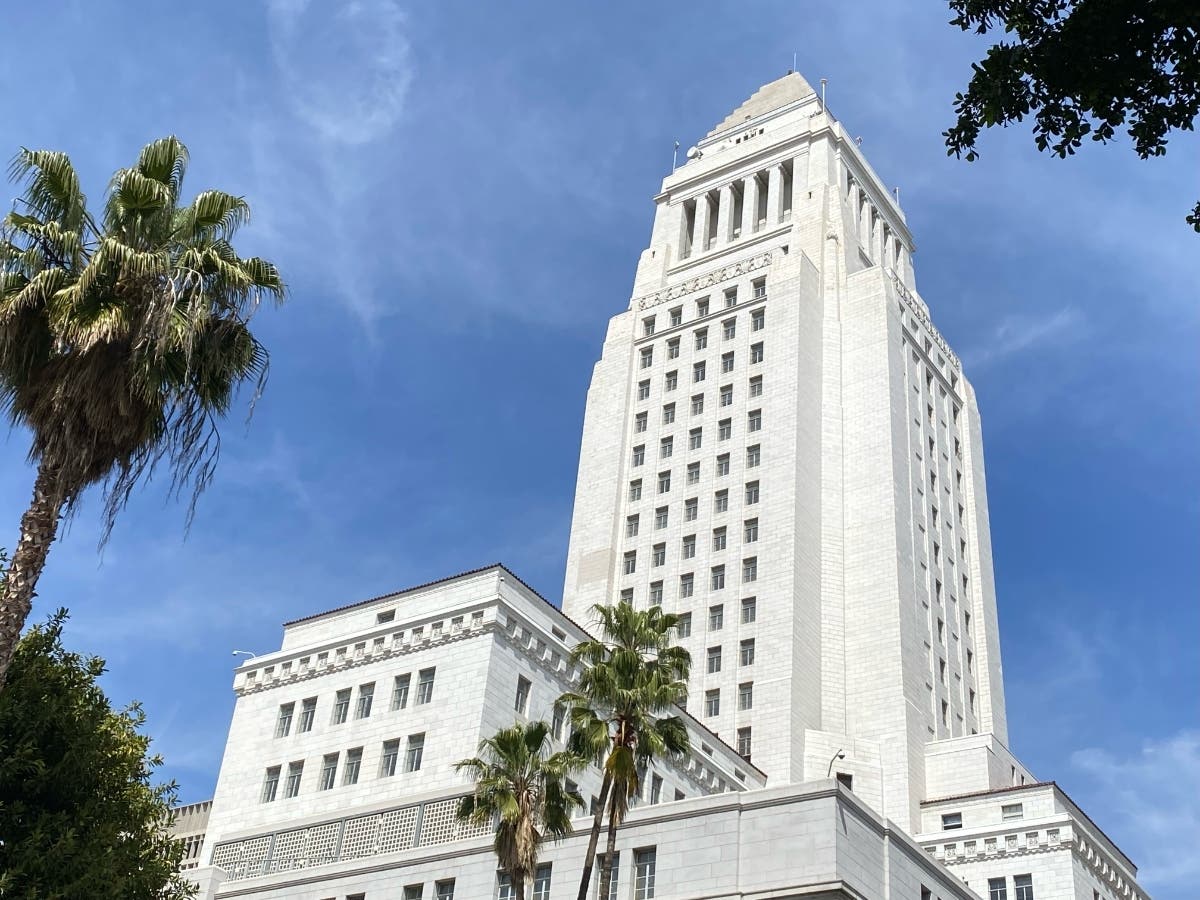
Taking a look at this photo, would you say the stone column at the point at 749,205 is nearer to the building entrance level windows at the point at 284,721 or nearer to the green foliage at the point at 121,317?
the building entrance level windows at the point at 284,721

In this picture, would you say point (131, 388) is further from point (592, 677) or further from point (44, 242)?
point (592, 677)

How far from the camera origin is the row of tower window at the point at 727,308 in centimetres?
8956

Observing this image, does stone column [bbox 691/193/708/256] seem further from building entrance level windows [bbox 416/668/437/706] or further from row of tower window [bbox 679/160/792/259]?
building entrance level windows [bbox 416/668/437/706]

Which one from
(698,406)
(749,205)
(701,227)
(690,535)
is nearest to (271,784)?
(690,535)

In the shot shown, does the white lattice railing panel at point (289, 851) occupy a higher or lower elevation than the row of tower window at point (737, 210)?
lower

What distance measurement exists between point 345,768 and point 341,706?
3.31 m

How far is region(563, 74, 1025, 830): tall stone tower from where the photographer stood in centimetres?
7362

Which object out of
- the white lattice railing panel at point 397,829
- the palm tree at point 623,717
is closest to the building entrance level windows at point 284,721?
the white lattice railing panel at point 397,829

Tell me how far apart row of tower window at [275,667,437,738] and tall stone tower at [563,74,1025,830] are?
22830 mm

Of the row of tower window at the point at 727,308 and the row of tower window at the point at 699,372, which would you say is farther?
the row of tower window at the point at 727,308

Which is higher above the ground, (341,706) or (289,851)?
(341,706)

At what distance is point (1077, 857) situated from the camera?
62.2 meters

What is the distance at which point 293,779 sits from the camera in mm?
56156

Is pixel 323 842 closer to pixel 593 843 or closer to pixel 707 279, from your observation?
pixel 593 843
